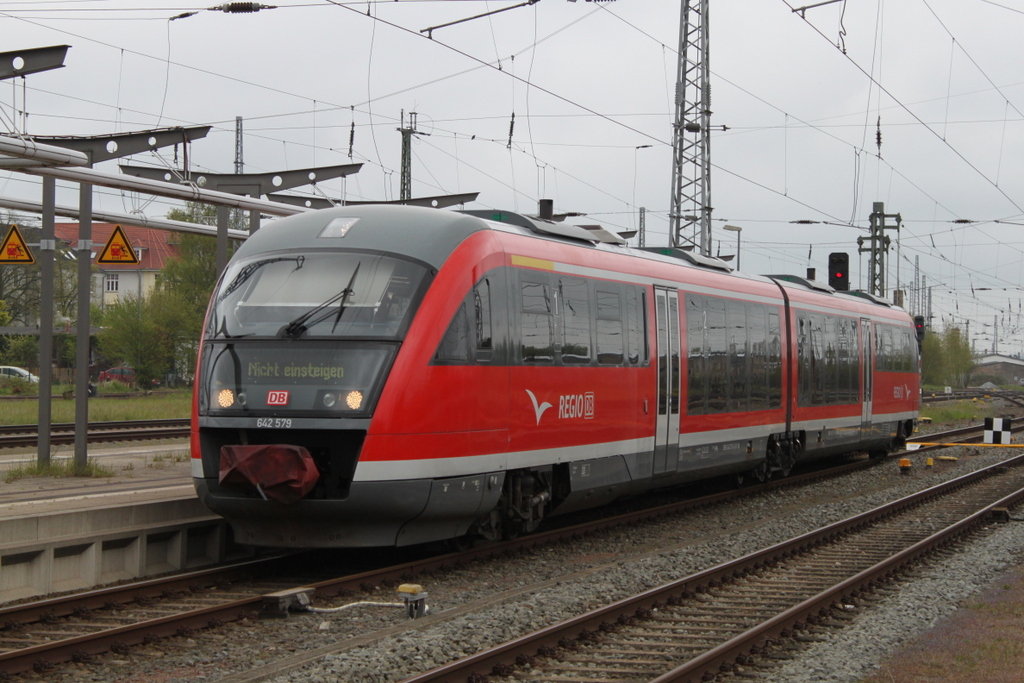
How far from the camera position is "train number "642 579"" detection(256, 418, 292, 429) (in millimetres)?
9391

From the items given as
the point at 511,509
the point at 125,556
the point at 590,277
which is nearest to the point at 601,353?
the point at 590,277

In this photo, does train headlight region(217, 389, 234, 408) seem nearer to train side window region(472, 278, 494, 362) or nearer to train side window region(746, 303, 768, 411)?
train side window region(472, 278, 494, 362)

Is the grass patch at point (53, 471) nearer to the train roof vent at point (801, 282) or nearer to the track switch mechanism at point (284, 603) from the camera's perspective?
the track switch mechanism at point (284, 603)

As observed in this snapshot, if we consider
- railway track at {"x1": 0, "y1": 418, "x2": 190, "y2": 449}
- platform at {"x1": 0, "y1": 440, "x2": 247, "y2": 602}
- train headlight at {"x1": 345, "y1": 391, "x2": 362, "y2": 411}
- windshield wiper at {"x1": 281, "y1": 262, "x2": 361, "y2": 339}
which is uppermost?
windshield wiper at {"x1": 281, "y1": 262, "x2": 361, "y2": 339}

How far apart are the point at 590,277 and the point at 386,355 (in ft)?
11.9

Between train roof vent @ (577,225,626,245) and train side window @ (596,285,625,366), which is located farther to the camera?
train roof vent @ (577,225,626,245)

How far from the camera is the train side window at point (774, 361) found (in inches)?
691

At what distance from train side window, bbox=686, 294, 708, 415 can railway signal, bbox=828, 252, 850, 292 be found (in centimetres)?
1264

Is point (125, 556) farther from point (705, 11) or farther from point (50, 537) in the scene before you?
point (705, 11)

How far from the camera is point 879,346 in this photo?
76.2 feet

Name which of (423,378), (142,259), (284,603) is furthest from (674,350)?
(142,259)

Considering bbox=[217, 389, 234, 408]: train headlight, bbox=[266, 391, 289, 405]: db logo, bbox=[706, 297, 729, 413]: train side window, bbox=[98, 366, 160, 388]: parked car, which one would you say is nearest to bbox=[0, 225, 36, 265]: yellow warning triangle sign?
bbox=[217, 389, 234, 408]: train headlight

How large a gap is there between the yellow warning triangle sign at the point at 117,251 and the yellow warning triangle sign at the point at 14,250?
92 centimetres

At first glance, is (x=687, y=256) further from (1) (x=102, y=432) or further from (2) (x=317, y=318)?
(1) (x=102, y=432)
